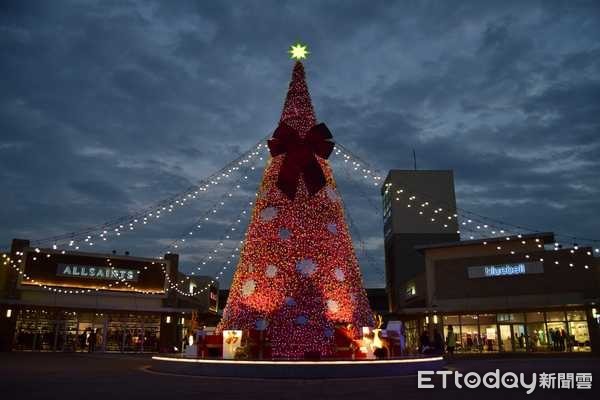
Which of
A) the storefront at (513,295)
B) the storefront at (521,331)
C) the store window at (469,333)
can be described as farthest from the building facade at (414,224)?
the storefront at (521,331)

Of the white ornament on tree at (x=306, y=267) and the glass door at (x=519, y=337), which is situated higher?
the white ornament on tree at (x=306, y=267)

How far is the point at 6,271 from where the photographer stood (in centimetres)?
2545

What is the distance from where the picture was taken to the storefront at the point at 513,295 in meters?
23.8

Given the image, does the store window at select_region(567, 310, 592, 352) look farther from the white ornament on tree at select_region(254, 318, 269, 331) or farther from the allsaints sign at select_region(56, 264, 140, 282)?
the allsaints sign at select_region(56, 264, 140, 282)

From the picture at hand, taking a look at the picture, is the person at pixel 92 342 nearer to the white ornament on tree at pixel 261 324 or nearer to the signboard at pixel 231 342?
the signboard at pixel 231 342

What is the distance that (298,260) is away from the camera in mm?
12359

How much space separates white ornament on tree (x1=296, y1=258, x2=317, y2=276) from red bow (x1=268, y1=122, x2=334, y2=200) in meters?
1.78

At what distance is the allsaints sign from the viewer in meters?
26.1

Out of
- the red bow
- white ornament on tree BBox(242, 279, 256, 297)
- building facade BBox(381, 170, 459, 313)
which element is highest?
building facade BBox(381, 170, 459, 313)

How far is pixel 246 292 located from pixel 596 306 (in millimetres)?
19332

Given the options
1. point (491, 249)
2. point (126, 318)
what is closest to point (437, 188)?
point (491, 249)

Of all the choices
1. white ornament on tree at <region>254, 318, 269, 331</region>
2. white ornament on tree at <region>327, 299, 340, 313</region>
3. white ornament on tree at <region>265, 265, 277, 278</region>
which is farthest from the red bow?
white ornament on tree at <region>254, 318, 269, 331</region>

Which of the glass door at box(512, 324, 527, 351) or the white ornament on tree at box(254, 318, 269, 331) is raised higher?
the white ornament on tree at box(254, 318, 269, 331)

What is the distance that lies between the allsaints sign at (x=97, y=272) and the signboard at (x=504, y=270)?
19233 millimetres
